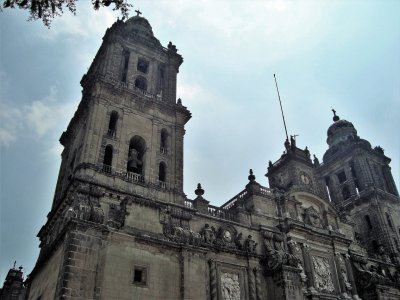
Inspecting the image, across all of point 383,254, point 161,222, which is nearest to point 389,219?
point 383,254

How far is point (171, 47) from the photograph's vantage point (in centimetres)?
3161

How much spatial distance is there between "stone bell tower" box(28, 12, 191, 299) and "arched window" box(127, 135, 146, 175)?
0.19 feet

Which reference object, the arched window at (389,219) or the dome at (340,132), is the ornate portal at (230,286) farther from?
the dome at (340,132)

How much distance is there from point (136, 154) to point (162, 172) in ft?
6.18

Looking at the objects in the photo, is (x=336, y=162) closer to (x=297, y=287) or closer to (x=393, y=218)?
(x=393, y=218)

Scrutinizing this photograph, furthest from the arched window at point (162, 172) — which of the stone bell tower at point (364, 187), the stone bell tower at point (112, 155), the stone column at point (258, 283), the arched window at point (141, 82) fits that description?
the stone bell tower at point (364, 187)

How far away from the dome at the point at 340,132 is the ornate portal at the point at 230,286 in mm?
25940

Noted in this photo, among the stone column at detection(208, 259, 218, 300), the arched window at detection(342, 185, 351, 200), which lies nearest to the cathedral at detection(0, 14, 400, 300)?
the stone column at detection(208, 259, 218, 300)

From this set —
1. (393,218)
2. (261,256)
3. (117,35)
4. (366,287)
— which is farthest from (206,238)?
(393,218)

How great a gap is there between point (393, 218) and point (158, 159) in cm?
2367

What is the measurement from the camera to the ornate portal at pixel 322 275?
84.0ft

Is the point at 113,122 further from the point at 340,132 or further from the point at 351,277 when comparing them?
the point at 340,132

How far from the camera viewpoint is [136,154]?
24109 millimetres

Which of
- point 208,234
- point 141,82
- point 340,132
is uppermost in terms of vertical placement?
point 340,132
